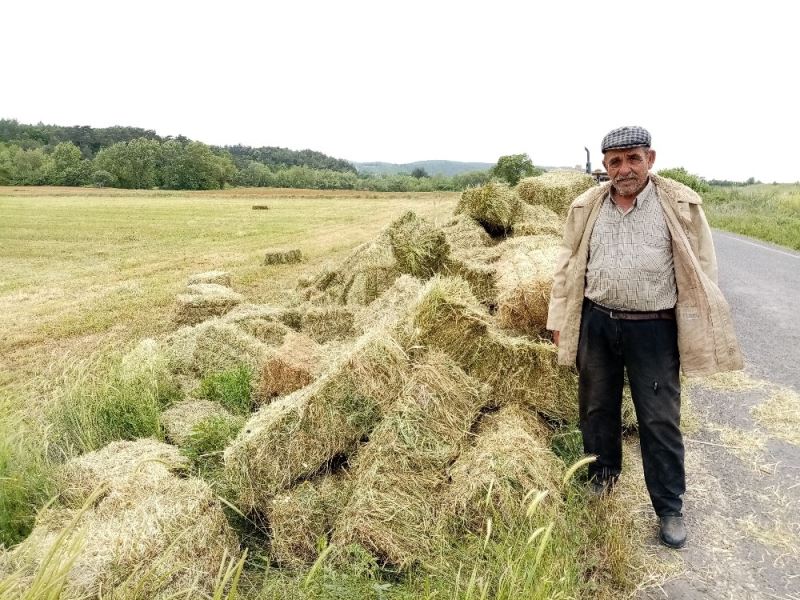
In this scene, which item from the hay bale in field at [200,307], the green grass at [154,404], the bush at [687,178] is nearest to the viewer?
the green grass at [154,404]

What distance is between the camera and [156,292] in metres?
11.7

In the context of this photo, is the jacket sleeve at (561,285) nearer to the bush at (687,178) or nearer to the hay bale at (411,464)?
the hay bale at (411,464)

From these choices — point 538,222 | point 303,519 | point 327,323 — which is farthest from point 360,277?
point 303,519

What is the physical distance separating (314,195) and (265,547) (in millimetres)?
53232

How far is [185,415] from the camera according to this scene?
468 cm

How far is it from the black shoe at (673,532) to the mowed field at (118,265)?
552 centimetres

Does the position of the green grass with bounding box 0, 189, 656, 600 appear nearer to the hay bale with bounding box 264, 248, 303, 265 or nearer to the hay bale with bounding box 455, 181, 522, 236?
the hay bale with bounding box 264, 248, 303, 265

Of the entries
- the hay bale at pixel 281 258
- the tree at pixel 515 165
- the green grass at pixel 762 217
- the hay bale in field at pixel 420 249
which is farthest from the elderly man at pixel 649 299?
the tree at pixel 515 165

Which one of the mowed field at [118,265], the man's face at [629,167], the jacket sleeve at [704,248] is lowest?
the mowed field at [118,265]

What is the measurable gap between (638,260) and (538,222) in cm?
452

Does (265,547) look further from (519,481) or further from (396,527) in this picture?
(519,481)

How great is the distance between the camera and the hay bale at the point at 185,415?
14.5ft

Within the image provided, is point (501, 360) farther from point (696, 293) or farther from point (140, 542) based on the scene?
point (140, 542)

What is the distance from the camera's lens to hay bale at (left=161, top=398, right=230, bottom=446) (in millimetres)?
4414
